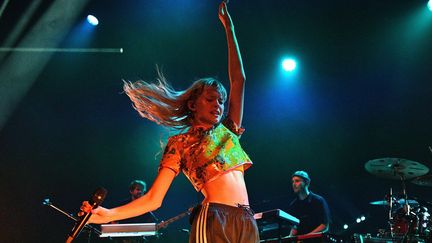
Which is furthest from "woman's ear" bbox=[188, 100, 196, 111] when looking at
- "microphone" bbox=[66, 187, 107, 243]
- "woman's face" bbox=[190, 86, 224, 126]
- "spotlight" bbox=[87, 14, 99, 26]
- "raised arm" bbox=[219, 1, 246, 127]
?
"spotlight" bbox=[87, 14, 99, 26]

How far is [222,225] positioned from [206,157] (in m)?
0.41

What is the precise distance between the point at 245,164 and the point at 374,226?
7739 millimetres

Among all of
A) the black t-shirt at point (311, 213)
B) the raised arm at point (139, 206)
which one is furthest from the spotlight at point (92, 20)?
the raised arm at point (139, 206)

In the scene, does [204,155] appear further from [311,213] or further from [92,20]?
[92,20]

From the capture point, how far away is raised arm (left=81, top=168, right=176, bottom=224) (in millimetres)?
2045

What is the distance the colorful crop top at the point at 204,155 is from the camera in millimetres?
2359

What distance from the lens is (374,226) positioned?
9250 millimetres

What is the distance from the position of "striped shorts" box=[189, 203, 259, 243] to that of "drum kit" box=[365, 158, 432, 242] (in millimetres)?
3884

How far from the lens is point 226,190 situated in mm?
2295

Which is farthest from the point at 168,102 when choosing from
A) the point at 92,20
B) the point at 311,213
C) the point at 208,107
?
the point at 92,20

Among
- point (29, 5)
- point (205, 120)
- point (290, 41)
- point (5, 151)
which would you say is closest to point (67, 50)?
point (29, 5)

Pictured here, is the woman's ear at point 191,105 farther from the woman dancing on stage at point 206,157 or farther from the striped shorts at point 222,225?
the striped shorts at point 222,225

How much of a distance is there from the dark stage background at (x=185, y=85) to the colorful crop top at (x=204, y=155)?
492 centimetres

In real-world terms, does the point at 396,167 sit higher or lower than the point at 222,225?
higher
